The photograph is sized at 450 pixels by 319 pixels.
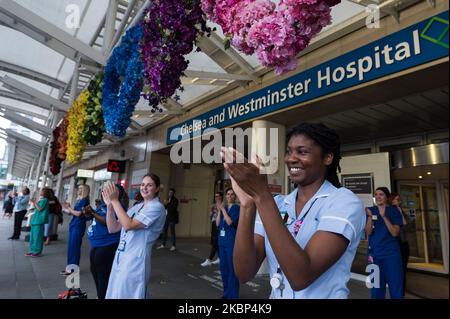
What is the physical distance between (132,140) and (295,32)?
39.5ft

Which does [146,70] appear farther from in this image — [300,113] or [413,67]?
[300,113]

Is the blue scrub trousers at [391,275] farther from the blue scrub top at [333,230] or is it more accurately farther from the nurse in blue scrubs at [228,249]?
the blue scrub top at [333,230]

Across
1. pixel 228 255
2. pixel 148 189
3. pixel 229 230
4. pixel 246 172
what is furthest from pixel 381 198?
pixel 246 172

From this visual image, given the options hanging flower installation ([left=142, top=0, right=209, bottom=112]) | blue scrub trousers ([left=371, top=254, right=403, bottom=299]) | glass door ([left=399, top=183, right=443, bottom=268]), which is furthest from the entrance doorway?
hanging flower installation ([left=142, top=0, right=209, bottom=112])

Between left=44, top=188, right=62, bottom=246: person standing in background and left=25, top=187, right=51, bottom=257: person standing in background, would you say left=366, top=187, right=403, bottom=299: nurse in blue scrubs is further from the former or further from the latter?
left=44, top=188, right=62, bottom=246: person standing in background

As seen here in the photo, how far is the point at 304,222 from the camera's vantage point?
1.11 m

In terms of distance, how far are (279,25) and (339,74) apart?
3274mm

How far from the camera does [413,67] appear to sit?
3.25 m

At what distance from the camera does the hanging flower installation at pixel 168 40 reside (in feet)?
7.02

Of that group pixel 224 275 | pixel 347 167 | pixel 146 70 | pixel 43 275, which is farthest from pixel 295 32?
pixel 43 275

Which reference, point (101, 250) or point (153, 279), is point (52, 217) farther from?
point (101, 250)

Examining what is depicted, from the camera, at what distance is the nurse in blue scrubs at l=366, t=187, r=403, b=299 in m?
3.51

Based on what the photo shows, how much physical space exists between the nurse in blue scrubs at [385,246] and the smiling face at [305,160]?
3.19 metres
